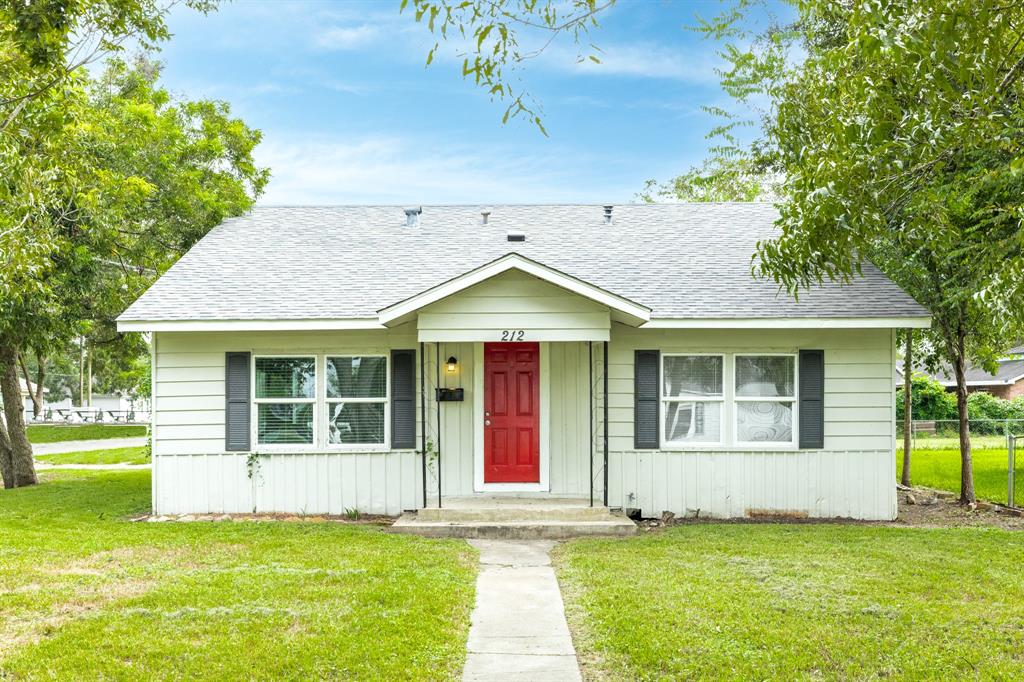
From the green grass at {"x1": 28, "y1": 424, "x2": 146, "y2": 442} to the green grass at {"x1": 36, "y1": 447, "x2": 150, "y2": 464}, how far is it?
6.53 metres

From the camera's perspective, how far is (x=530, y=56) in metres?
4.32

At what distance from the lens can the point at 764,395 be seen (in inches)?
431

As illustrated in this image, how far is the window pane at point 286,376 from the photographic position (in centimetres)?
1104

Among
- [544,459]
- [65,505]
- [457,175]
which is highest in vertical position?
[457,175]

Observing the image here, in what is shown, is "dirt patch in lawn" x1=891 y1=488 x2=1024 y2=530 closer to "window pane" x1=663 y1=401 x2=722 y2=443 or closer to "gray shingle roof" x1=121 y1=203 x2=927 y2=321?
"window pane" x1=663 y1=401 x2=722 y2=443

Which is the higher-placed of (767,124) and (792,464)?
(767,124)

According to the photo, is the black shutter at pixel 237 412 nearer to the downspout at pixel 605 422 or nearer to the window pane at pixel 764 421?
the downspout at pixel 605 422

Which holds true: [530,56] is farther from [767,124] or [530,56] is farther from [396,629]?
[767,124]

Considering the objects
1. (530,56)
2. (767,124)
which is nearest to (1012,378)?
(767,124)

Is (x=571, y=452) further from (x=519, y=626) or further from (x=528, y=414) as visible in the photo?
(x=519, y=626)

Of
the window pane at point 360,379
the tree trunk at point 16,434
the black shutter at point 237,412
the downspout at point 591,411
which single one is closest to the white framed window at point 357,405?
the window pane at point 360,379

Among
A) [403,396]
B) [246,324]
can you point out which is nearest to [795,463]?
[403,396]

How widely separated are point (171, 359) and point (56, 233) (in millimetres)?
2930

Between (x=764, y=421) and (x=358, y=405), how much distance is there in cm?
534
